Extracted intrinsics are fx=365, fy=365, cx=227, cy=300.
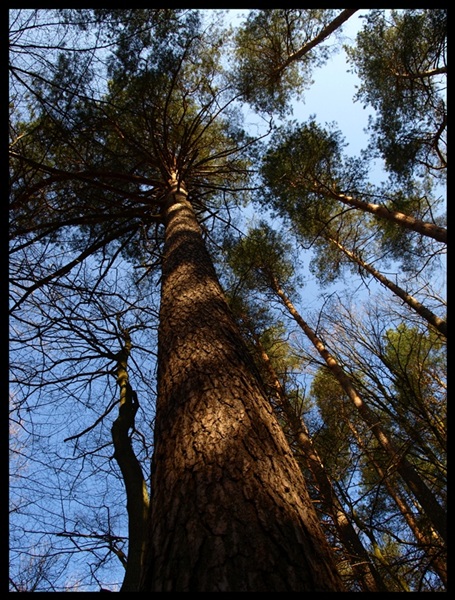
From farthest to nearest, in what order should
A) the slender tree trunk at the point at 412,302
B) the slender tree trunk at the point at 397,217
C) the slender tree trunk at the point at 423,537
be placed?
the slender tree trunk at the point at 412,302 < the slender tree trunk at the point at 397,217 < the slender tree trunk at the point at 423,537

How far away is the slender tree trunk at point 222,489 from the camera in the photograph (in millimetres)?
1032

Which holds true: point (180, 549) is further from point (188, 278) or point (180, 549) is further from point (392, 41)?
point (392, 41)

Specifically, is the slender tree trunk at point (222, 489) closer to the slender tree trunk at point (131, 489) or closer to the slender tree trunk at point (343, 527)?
the slender tree trunk at point (343, 527)

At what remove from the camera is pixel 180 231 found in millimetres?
3803

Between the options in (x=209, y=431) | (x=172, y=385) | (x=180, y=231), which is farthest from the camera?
(x=180, y=231)

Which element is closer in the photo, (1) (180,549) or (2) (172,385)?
(1) (180,549)

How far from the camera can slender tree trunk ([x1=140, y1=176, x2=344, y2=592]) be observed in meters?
1.03

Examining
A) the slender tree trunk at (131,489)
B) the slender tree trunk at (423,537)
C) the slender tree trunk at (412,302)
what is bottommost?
the slender tree trunk at (423,537)

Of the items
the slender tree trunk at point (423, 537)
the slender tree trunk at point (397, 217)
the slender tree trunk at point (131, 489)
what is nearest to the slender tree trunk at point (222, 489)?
the slender tree trunk at point (423, 537)
